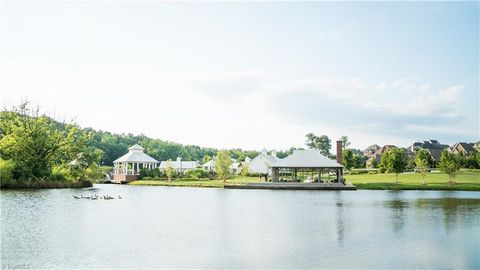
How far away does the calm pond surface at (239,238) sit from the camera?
12477mm

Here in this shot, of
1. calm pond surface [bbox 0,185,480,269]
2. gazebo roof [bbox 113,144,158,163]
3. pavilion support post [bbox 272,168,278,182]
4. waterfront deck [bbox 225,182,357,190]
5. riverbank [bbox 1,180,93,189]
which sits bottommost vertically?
calm pond surface [bbox 0,185,480,269]

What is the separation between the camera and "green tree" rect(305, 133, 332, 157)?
347 feet

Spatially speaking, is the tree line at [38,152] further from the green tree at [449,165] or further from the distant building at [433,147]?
the distant building at [433,147]

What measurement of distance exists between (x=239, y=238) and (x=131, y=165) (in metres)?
61.9

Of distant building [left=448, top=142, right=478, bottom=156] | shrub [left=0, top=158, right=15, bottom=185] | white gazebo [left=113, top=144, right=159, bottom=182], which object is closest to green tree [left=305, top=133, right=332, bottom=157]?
distant building [left=448, top=142, right=478, bottom=156]

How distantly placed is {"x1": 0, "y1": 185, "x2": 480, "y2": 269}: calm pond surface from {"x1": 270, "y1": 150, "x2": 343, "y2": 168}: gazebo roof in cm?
2411

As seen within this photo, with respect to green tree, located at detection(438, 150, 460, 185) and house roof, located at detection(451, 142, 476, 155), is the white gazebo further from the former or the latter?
house roof, located at detection(451, 142, 476, 155)

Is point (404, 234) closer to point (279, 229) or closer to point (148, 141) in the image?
point (279, 229)

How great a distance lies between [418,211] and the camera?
79.4 feet

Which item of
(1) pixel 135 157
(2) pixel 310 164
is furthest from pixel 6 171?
(2) pixel 310 164

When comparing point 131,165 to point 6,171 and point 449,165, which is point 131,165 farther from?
point 449,165

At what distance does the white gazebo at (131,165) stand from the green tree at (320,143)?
4410cm

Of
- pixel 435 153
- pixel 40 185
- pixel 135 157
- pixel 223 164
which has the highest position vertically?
pixel 435 153

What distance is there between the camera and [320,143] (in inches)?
4166
